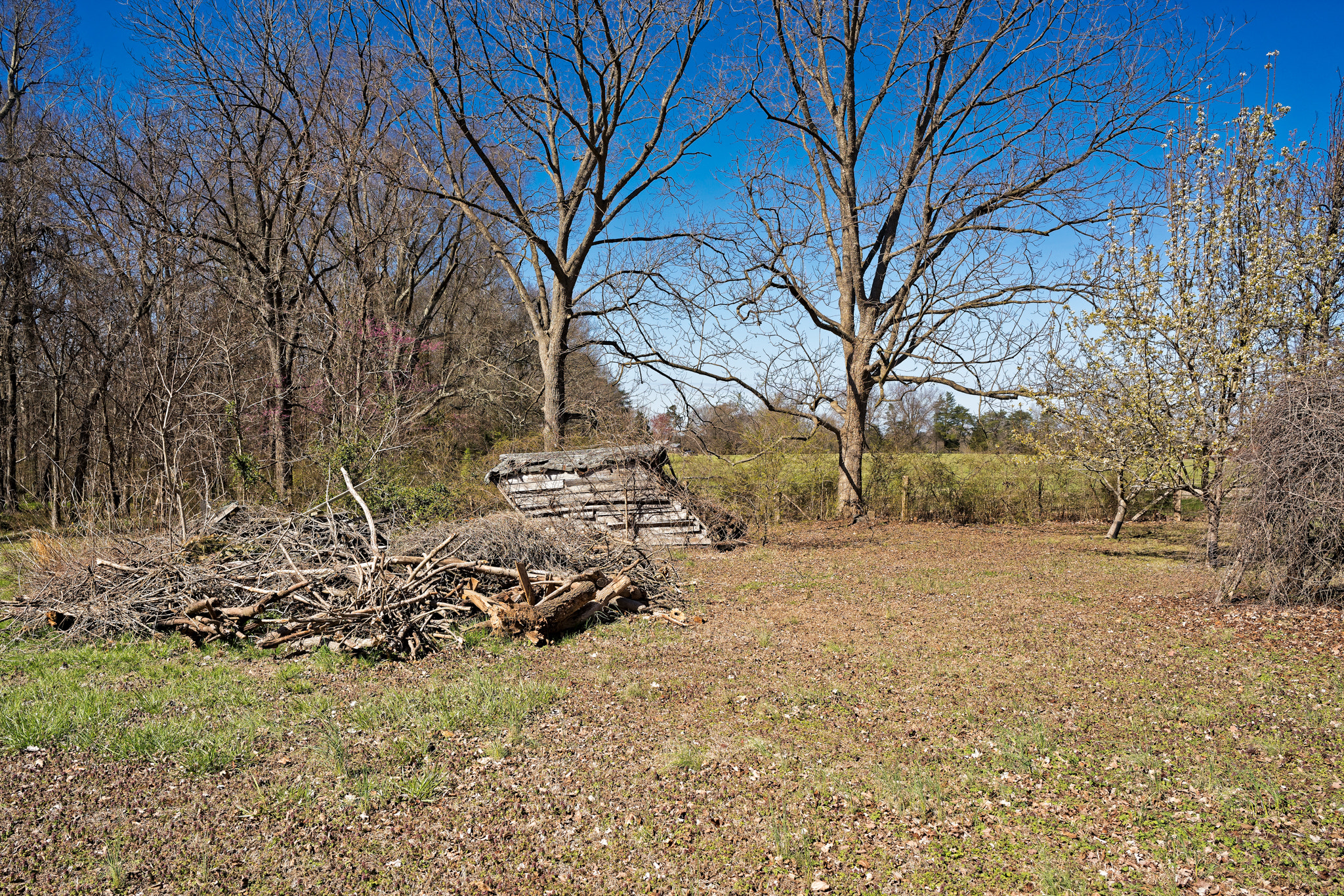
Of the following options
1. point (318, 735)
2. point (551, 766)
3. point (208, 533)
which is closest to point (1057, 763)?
point (551, 766)

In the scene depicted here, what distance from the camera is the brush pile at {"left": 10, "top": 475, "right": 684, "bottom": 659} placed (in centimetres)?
648

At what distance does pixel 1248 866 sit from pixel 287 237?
1621 cm

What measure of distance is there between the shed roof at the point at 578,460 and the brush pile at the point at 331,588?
11.0 feet

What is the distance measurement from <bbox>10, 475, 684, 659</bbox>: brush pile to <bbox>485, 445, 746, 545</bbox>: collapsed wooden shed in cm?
336

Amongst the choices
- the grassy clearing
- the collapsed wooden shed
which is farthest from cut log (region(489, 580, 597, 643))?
the collapsed wooden shed

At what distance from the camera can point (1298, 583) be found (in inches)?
267

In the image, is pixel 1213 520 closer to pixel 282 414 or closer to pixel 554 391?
pixel 554 391

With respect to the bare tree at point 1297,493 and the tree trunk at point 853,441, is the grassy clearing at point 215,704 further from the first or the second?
the tree trunk at point 853,441

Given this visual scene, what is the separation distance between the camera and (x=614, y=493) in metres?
11.6

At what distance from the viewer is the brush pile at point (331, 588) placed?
6480 mm

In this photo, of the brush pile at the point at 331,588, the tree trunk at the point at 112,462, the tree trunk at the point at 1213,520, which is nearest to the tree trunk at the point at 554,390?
the tree trunk at the point at 112,462

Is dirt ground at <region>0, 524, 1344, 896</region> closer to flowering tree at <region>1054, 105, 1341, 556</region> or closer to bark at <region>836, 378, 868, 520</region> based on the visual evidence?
flowering tree at <region>1054, 105, 1341, 556</region>

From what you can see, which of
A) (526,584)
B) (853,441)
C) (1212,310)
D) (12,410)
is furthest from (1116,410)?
(12,410)

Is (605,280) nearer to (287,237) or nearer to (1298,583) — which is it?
(287,237)
